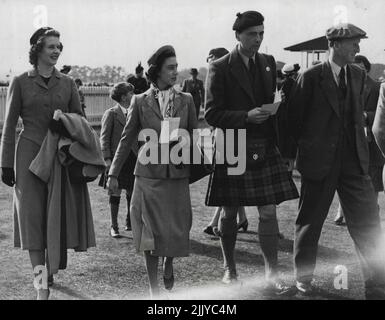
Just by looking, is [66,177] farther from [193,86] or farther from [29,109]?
[193,86]

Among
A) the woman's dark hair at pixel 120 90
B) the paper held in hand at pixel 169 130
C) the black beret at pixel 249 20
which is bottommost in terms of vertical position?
the paper held in hand at pixel 169 130

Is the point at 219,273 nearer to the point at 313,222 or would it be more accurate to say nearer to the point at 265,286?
the point at 265,286

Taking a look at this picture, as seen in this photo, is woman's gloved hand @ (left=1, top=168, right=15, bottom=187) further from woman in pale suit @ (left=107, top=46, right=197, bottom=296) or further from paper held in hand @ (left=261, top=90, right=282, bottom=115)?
paper held in hand @ (left=261, top=90, right=282, bottom=115)

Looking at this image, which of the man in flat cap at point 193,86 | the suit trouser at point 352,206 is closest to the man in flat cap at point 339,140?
the suit trouser at point 352,206

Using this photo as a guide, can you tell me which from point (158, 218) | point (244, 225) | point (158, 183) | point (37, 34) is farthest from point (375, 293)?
point (37, 34)

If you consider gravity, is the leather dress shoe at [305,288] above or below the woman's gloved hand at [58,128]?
A: below

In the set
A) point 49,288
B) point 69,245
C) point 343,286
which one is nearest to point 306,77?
point 343,286

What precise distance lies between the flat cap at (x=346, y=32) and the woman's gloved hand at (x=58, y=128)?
7.33 ft

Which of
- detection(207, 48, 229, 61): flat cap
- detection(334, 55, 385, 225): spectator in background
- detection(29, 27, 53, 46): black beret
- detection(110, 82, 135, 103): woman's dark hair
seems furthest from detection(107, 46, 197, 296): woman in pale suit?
detection(334, 55, 385, 225): spectator in background

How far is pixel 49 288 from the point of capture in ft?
19.4

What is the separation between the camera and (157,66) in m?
5.60

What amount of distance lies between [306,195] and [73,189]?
1.91 m

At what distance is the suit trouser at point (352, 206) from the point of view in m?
5.61

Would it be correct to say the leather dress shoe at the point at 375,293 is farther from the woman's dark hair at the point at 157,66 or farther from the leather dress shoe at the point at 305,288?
the woman's dark hair at the point at 157,66
